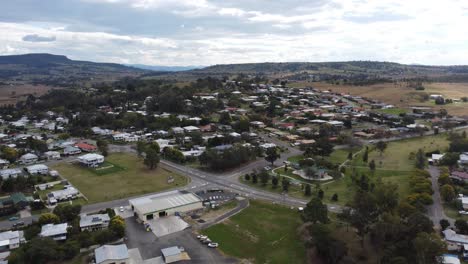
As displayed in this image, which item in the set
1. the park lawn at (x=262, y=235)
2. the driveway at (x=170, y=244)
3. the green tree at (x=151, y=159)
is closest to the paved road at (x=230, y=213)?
the park lawn at (x=262, y=235)

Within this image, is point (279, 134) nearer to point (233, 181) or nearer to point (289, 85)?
point (233, 181)

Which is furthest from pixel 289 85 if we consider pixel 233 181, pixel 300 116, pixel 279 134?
pixel 233 181

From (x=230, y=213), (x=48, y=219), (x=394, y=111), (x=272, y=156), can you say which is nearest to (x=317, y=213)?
(x=230, y=213)

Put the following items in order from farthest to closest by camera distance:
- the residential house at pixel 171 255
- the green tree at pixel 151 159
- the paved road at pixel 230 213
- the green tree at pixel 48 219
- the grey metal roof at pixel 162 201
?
the green tree at pixel 151 159
the grey metal roof at pixel 162 201
the paved road at pixel 230 213
the green tree at pixel 48 219
the residential house at pixel 171 255

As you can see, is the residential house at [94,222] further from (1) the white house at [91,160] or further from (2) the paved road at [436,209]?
(2) the paved road at [436,209]

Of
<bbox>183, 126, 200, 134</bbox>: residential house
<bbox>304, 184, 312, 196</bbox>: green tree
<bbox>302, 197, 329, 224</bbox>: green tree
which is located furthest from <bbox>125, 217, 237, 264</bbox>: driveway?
<bbox>183, 126, 200, 134</bbox>: residential house

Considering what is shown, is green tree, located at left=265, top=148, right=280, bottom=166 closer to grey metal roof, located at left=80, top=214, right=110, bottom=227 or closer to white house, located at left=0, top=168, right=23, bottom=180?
grey metal roof, located at left=80, top=214, right=110, bottom=227

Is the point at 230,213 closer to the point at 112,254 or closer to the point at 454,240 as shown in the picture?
the point at 112,254
